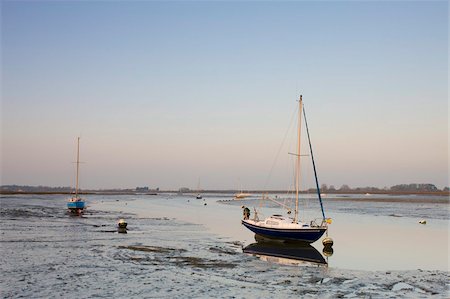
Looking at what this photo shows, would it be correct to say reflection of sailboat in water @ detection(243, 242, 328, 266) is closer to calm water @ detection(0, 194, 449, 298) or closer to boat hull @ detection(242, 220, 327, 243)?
calm water @ detection(0, 194, 449, 298)

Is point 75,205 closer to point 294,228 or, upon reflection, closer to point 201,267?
point 294,228

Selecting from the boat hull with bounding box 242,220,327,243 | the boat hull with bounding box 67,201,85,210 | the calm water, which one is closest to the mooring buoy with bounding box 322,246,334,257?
the calm water

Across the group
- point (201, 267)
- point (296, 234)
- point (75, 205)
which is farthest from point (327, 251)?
point (75, 205)

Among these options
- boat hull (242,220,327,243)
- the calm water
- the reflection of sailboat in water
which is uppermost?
boat hull (242,220,327,243)

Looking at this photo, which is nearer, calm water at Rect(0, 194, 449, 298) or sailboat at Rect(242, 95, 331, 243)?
calm water at Rect(0, 194, 449, 298)

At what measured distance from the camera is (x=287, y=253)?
104 feet

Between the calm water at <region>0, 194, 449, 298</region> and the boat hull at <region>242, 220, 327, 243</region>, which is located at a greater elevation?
the boat hull at <region>242, 220, 327, 243</region>

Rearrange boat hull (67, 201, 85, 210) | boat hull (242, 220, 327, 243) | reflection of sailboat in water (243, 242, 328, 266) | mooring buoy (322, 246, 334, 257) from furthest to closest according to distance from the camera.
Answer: boat hull (67, 201, 85, 210)
boat hull (242, 220, 327, 243)
mooring buoy (322, 246, 334, 257)
reflection of sailboat in water (243, 242, 328, 266)

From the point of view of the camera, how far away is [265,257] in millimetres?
29453

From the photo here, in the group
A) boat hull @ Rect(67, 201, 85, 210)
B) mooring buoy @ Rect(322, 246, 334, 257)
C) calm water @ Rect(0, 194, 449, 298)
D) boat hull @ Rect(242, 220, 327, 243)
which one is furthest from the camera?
boat hull @ Rect(67, 201, 85, 210)

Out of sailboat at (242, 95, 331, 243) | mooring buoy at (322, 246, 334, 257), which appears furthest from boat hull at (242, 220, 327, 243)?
mooring buoy at (322, 246, 334, 257)

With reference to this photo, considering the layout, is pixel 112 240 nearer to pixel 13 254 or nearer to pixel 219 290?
pixel 13 254

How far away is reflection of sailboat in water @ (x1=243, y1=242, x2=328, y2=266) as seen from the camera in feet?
93.2

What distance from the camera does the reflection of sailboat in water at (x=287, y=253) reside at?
28.4 m
